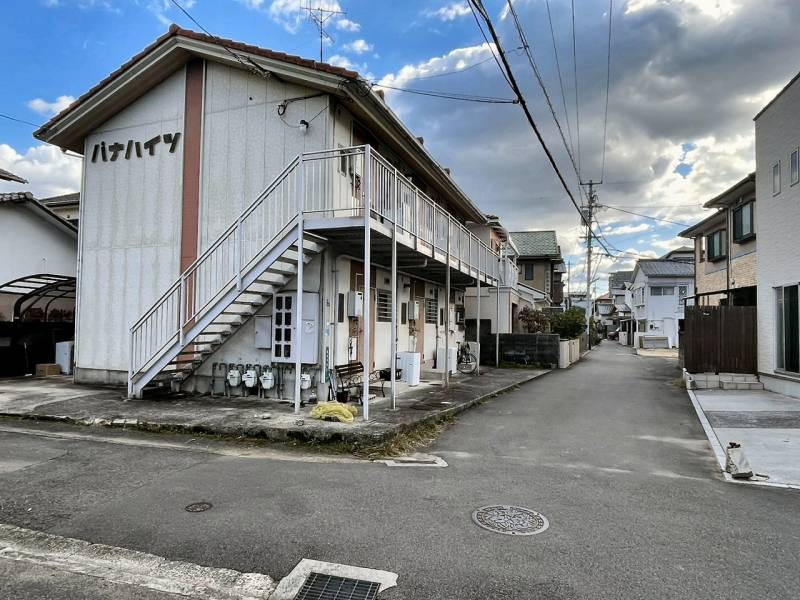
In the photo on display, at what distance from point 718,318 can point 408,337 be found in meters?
8.57

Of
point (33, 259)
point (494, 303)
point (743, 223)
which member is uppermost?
point (743, 223)

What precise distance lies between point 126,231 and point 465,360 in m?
10.8

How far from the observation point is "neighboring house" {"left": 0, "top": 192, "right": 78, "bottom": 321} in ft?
43.2

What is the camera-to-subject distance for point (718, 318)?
13312 millimetres

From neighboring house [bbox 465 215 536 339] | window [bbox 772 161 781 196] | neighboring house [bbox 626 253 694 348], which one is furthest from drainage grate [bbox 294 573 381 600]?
neighboring house [bbox 626 253 694 348]

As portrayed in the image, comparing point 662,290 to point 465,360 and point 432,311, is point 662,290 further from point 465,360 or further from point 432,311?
point 432,311

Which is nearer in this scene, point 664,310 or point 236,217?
point 236,217

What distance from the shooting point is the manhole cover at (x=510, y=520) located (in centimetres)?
399

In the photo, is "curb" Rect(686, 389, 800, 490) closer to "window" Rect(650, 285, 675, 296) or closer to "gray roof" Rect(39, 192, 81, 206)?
"gray roof" Rect(39, 192, 81, 206)

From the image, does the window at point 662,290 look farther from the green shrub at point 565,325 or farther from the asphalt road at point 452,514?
the asphalt road at point 452,514

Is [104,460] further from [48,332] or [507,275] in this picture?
[507,275]

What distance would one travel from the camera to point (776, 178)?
11.8 metres

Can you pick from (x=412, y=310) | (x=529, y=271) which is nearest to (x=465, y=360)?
(x=412, y=310)

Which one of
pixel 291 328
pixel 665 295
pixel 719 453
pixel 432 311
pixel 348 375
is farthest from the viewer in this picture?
pixel 665 295
